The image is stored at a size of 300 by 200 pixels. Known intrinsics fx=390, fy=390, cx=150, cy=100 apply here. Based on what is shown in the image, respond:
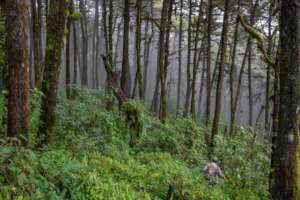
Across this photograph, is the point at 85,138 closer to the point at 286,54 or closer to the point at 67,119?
the point at 67,119

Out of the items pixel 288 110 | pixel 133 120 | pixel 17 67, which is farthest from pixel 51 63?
pixel 288 110

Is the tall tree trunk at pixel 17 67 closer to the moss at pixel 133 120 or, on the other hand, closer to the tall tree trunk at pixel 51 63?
the tall tree trunk at pixel 51 63

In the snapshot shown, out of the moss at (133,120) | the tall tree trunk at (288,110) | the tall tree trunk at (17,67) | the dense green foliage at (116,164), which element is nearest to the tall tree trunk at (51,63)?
the dense green foliage at (116,164)

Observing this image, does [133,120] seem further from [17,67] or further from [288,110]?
[17,67]

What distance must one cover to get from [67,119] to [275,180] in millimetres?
6518

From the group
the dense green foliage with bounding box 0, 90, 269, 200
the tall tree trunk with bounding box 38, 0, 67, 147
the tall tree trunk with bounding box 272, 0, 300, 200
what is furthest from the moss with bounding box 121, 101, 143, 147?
the tall tree trunk with bounding box 272, 0, 300, 200

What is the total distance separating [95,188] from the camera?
6.48 m

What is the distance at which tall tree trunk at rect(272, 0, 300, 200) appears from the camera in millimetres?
7395

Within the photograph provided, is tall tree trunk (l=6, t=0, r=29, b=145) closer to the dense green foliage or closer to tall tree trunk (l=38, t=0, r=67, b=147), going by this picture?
the dense green foliage

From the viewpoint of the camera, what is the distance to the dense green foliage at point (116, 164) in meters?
5.50

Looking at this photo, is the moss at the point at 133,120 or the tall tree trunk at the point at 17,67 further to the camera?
the moss at the point at 133,120

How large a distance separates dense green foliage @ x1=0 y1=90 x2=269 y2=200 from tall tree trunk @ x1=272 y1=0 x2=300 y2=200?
93 centimetres

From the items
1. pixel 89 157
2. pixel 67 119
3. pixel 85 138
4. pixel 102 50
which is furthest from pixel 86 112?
pixel 102 50

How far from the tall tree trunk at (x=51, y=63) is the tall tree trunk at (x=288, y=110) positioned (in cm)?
461
